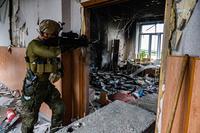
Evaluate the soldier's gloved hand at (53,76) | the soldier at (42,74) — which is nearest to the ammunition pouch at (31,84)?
the soldier at (42,74)

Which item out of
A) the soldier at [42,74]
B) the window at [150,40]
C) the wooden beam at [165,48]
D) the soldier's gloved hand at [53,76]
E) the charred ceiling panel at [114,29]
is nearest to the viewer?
the wooden beam at [165,48]

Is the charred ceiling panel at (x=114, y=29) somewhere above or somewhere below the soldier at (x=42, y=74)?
above

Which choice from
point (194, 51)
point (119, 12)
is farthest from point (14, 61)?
point (119, 12)

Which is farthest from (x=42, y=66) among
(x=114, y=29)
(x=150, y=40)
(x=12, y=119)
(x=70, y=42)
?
(x=150, y=40)

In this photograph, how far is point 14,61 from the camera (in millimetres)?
3555

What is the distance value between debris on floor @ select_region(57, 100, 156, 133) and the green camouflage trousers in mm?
401

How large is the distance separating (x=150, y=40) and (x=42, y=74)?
785 cm

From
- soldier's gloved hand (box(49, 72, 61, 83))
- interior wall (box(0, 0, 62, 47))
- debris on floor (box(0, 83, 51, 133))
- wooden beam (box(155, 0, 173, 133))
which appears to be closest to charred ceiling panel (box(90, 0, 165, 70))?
interior wall (box(0, 0, 62, 47))

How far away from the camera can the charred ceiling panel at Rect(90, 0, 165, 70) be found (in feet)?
22.8

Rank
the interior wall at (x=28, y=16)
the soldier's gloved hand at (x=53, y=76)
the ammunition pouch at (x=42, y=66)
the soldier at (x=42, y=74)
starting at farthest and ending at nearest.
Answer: the interior wall at (x=28, y=16) → the soldier's gloved hand at (x=53, y=76) → the ammunition pouch at (x=42, y=66) → the soldier at (x=42, y=74)

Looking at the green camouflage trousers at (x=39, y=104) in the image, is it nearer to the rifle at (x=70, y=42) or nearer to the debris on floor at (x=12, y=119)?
the debris on floor at (x=12, y=119)

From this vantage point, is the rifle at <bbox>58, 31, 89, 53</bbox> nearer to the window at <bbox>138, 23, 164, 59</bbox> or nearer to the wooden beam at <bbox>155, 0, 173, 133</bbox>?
the wooden beam at <bbox>155, 0, 173, 133</bbox>

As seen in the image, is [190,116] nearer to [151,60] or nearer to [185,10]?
[185,10]

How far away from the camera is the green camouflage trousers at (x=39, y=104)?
2.09 m
